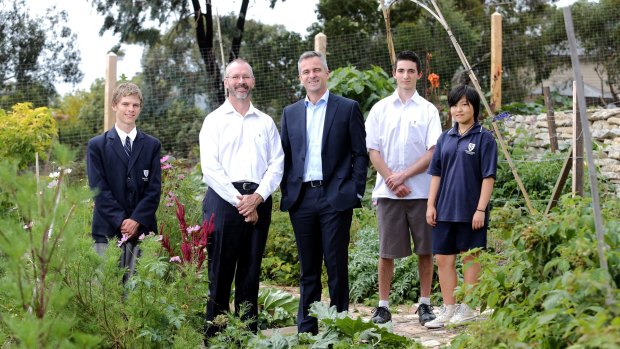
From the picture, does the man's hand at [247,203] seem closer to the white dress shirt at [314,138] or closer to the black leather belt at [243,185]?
the black leather belt at [243,185]

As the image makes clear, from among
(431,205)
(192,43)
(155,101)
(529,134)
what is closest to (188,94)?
(155,101)

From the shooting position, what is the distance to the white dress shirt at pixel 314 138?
4918 mm

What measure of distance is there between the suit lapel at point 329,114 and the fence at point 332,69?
4.39 meters

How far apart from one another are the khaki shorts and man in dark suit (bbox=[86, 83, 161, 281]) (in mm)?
1471

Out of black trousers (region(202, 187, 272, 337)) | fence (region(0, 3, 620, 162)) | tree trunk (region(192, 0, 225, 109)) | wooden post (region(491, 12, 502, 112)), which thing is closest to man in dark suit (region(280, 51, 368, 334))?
black trousers (region(202, 187, 272, 337))

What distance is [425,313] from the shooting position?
552 cm

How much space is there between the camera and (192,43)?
876 inches

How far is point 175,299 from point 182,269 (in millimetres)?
208

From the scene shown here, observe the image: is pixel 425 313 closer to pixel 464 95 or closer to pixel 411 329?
pixel 411 329

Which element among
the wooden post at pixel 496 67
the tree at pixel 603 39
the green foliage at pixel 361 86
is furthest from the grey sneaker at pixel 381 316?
the tree at pixel 603 39

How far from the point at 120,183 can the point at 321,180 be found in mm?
1200

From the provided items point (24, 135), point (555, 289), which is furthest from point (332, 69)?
point (555, 289)

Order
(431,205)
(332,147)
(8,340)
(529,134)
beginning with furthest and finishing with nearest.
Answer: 1. (529,134)
2. (431,205)
3. (332,147)
4. (8,340)

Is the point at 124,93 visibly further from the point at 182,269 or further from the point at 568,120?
the point at 568,120
